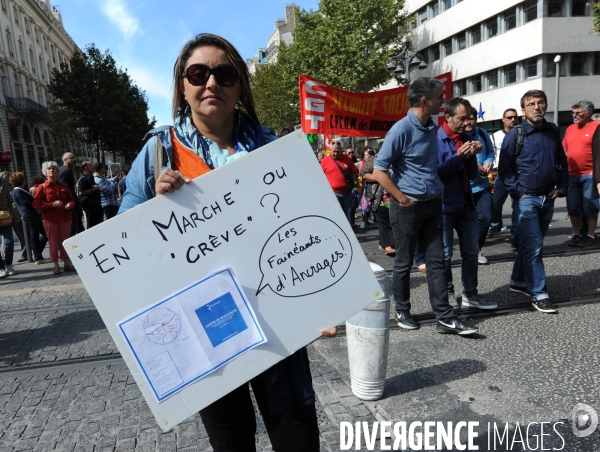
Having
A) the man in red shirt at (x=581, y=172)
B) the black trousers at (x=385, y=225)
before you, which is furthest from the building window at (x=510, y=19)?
the black trousers at (x=385, y=225)

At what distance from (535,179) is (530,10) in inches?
1040

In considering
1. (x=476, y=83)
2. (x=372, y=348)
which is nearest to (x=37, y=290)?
(x=372, y=348)

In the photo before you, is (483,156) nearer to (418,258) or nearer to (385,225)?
(418,258)

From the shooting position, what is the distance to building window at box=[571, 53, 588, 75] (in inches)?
988

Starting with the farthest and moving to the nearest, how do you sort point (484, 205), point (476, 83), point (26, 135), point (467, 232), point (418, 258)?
point (26, 135), point (476, 83), point (418, 258), point (484, 205), point (467, 232)

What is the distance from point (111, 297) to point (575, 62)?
30.2 m

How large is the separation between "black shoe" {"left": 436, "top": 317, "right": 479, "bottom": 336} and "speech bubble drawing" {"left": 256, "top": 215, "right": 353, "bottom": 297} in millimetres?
2594

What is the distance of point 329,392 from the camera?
2.94 metres

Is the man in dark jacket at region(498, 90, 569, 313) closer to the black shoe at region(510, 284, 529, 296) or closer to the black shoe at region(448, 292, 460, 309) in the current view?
the black shoe at region(510, 284, 529, 296)

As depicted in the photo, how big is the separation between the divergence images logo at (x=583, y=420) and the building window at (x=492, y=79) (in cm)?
2966

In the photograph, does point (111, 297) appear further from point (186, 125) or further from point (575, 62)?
point (575, 62)

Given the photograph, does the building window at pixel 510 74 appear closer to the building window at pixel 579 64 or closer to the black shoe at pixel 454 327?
the building window at pixel 579 64

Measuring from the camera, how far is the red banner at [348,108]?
20.9 ft

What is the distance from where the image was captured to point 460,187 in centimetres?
413
